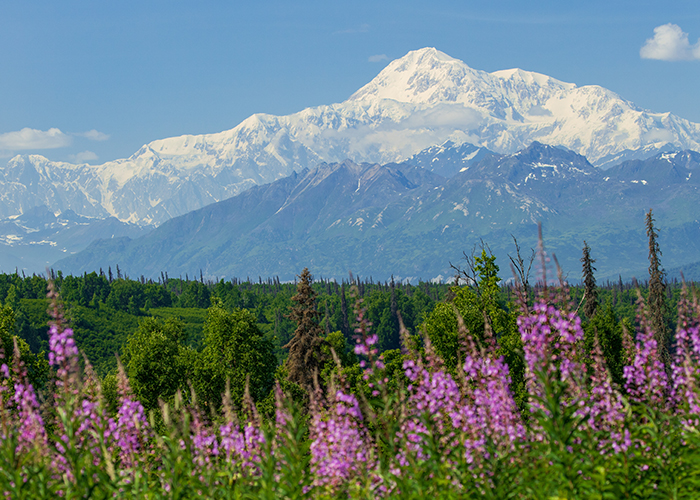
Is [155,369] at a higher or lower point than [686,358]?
lower

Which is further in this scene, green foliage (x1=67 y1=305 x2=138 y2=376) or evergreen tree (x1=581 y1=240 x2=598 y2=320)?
green foliage (x1=67 y1=305 x2=138 y2=376)

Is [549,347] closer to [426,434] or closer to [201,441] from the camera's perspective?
[426,434]

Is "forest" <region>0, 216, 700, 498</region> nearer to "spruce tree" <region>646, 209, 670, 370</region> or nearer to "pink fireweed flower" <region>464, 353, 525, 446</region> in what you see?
"pink fireweed flower" <region>464, 353, 525, 446</region>

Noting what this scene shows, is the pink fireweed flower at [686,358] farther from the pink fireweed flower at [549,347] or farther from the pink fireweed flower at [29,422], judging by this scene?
the pink fireweed flower at [29,422]

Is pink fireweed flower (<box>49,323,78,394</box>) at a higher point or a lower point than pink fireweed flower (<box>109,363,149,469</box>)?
higher

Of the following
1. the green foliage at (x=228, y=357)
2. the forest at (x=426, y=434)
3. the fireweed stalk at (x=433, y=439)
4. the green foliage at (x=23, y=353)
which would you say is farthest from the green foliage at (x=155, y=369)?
the fireweed stalk at (x=433, y=439)

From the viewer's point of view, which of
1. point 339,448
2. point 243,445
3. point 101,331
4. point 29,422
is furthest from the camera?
point 101,331

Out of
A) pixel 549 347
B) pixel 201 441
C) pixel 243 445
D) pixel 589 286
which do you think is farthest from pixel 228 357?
pixel 549 347

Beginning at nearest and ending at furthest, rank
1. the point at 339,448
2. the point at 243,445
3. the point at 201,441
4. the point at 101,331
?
1. the point at 339,448
2. the point at 243,445
3. the point at 201,441
4. the point at 101,331

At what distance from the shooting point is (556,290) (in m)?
11.4

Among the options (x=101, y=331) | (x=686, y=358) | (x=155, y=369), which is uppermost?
(x=686, y=358)

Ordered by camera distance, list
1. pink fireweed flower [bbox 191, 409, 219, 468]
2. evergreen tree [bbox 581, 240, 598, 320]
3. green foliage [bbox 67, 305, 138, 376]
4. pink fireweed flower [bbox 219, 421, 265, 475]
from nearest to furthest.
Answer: pink fireweed flower [bbox 191, 409, 219, 468]
pink fireweed flower [bbox 219, 421, 265, 475]
evergreen tree [bbox 581, 240, 598, 320]
green foliage [bbox 67, 305, 138, 376]

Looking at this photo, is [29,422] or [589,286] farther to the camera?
[589,286]

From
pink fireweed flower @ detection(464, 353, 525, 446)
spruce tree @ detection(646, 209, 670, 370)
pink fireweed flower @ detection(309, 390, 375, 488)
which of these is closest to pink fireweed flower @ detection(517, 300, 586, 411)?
pink fireweed flower @ detection(464, 353, 525, 446)
